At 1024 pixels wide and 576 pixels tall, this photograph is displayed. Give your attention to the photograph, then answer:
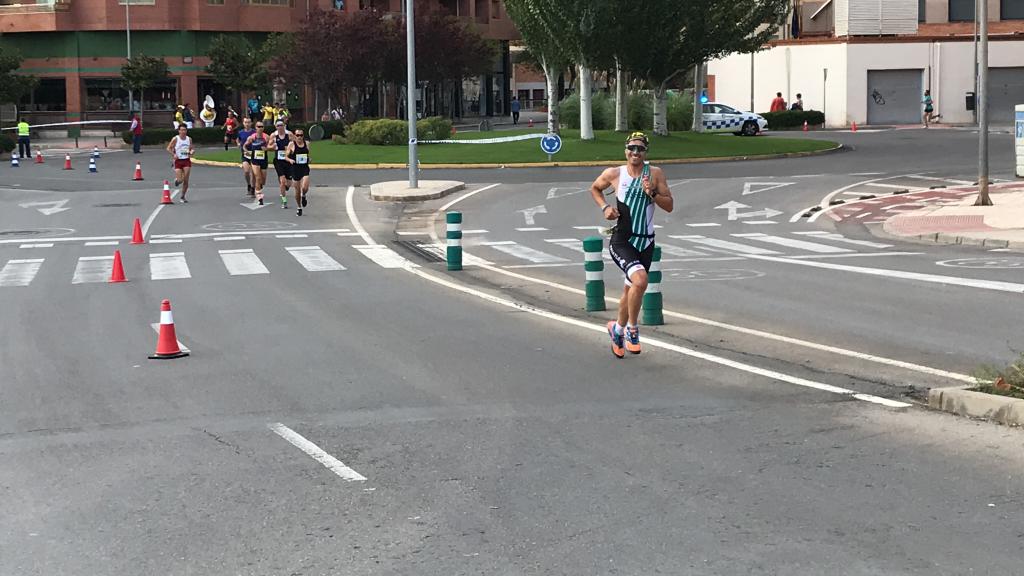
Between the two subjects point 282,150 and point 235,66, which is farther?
point 235,66

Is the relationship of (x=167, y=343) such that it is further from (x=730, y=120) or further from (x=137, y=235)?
(x=730, y=120)

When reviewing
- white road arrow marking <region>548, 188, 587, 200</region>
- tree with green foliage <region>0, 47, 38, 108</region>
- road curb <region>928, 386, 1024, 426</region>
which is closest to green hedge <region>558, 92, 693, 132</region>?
white road arrow marking <region>548, 188, 587, 200</region>

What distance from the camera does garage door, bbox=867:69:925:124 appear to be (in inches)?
2724

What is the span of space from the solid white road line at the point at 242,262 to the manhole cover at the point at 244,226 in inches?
139

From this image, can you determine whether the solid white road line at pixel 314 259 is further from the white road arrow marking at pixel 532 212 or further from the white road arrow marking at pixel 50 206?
the white road arrow marking at pixel 50 206

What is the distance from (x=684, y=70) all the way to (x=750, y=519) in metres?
44.1

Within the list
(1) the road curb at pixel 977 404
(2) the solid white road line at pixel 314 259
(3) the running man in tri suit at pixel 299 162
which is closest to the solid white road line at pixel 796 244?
(2) the solid white road line at pixel 314 259

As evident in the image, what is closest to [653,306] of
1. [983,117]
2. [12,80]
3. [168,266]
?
[168,266]

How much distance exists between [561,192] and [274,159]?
7357 millimetres

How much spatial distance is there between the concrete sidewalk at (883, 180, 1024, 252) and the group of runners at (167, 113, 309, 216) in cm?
1154

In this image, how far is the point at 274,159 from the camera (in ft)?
99.1

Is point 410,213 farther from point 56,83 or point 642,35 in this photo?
point 56,83

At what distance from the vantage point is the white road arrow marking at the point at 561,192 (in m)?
33.3

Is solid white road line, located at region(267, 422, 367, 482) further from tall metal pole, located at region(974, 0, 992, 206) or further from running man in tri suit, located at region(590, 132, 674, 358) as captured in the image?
tall metal pole, located at region(974, 0, 992, 206)
